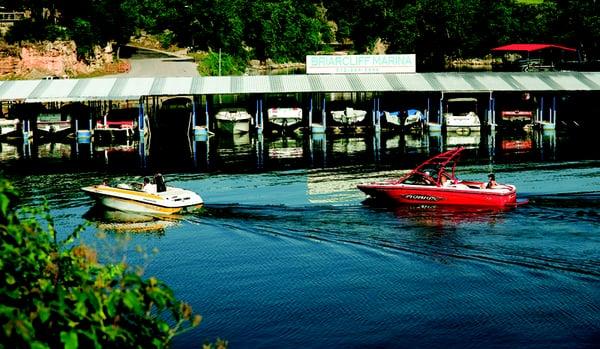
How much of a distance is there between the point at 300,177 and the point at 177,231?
A: 16.5 metres

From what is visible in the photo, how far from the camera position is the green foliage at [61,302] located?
12684mm

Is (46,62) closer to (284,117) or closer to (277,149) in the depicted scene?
(284,117)

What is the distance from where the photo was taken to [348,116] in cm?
8606

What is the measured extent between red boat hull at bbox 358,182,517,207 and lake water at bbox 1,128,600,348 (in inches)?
25.3

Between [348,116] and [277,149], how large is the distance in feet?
56.0

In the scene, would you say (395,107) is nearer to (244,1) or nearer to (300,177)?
(300,177)

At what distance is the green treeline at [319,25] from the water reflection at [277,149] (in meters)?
33.8

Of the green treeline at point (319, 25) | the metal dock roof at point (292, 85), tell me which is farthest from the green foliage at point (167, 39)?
the metal dock roof at point (292, 85)

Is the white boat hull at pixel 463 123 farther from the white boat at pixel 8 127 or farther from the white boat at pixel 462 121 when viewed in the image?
the white boat at pixel 8 127

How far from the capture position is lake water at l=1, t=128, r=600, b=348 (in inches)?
1022

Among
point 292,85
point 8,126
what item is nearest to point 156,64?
point 8,126

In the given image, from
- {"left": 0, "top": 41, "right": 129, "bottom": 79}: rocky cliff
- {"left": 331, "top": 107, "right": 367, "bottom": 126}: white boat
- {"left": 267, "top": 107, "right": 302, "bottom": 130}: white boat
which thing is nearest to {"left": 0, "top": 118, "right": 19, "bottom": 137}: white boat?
{"left": 0, "top": 41, "right": 129, "bottom": 79}: rocky cliff

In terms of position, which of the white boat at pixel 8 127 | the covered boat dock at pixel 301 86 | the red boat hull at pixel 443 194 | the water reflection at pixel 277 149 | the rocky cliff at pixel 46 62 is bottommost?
the red boat hull at pixel 443 194

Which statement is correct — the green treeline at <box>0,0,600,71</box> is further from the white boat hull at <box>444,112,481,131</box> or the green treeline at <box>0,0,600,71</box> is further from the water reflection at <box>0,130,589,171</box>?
the white boat hull at <box>444,112,481,131</box>
